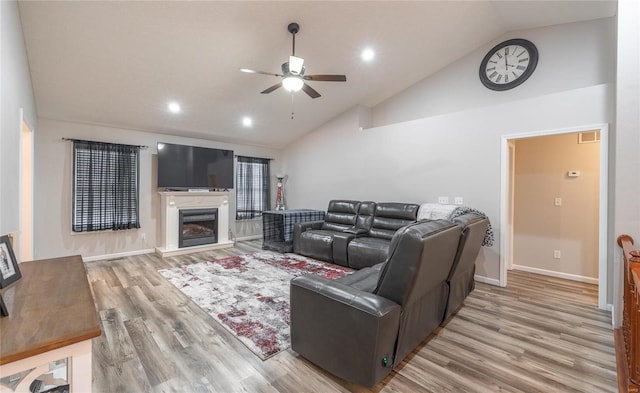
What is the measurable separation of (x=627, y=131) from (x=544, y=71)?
1.90 meters

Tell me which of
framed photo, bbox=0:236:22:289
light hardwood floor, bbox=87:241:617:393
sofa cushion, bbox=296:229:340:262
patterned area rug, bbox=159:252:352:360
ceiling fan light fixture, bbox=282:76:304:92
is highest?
ceiling fan light fixture, bbox=282:76:304:92

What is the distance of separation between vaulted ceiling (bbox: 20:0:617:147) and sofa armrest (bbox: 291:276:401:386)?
3.17 metres

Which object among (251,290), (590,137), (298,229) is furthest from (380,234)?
(590,137)

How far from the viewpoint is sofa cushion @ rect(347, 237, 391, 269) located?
158 inches

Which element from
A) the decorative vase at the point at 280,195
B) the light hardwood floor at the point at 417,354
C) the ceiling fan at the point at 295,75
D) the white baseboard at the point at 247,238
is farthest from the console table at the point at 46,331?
the decorative vase at the point at 280,195

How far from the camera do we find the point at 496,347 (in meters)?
2.30

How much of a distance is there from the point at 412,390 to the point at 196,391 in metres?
1.42

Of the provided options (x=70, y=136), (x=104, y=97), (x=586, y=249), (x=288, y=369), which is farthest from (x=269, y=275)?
(x=586, y=249)

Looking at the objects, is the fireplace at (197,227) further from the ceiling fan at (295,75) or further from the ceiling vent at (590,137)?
the ceiling vent at (590,137)

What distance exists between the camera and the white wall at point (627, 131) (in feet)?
8.26

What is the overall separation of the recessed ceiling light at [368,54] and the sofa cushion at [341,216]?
247cm

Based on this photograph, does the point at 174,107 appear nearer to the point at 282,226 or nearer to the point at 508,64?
the point at 282,226

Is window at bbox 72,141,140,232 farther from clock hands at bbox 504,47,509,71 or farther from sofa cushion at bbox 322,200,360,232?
clock hands at bbox 504,47,509,71

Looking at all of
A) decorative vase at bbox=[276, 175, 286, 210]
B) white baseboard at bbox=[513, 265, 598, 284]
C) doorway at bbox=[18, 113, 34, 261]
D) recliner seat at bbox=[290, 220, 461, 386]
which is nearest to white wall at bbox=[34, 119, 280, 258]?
doorway at bbox=[18, 113, 34, 261]
